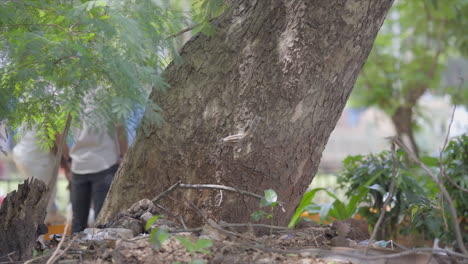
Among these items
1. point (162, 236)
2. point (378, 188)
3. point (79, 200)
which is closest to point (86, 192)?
point (79, 200)

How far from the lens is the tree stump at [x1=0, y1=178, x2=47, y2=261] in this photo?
2570mm

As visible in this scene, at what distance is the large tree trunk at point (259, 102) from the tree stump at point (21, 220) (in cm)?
63

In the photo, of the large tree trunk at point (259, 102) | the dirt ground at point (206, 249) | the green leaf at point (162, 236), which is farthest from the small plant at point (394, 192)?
the green leaf at point (162, 236)

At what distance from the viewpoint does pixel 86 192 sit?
499cm

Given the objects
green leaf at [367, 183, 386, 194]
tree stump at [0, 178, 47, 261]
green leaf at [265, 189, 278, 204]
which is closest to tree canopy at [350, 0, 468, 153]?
green leaf at [367, 183, 386, 194]

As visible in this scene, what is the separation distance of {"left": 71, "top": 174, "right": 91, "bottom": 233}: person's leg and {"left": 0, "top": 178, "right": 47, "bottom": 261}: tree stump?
87.3 inches

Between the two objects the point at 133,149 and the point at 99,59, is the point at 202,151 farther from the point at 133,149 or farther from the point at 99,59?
the point at 99,59

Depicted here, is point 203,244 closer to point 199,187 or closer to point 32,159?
point 199,187

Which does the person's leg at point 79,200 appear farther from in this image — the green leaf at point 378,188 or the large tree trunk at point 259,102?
the green leaf at point 378,188

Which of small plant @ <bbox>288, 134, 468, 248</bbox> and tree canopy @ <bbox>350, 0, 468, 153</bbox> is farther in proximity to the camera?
tree canopy @ <bbox>350, 0, 468, 153</bbox>

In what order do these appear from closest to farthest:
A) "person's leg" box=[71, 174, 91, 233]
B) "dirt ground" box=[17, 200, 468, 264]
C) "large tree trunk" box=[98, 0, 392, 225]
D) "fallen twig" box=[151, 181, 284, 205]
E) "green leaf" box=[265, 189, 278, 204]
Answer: "dirt ground" box=[17, 200, 468, 264]
"green leaf" box=[265, 189, 278, 204]
"fallen twig" box=[151, 181, 284, 205]
"large tree trunk" box=[98, 0, 392, 225]
"person's leg" box=[71, 174, 91, 233]

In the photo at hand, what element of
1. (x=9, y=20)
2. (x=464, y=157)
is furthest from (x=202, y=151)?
(x=464, y=157)

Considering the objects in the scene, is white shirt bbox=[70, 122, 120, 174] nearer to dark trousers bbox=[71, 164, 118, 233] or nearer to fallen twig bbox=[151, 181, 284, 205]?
dark trousers bbox=[71, 164, 118, 233]

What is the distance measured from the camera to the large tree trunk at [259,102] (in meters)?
2.99
